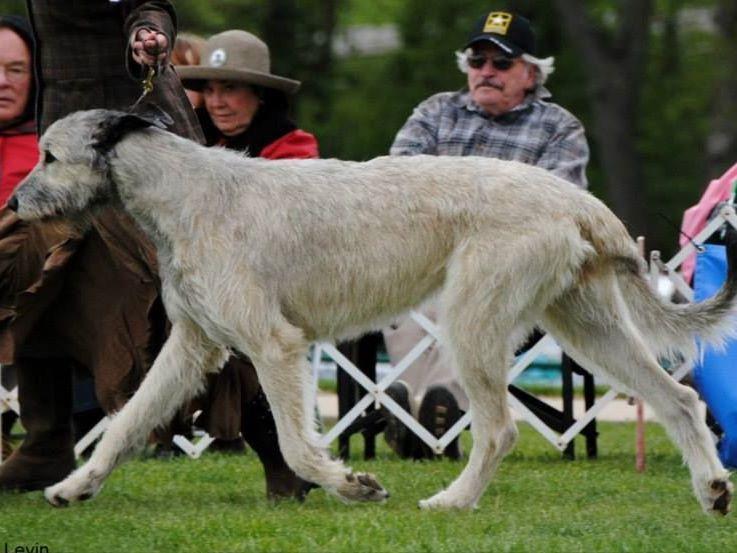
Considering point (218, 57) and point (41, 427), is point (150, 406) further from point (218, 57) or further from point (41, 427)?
point (218, 57)

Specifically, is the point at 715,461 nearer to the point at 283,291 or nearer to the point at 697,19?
the point at 283,291

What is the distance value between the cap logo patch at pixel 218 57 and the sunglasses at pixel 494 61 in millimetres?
1260

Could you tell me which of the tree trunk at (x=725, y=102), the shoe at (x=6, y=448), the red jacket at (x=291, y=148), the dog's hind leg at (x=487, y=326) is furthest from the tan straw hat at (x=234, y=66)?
the tree trunk at (x=725, y=102)

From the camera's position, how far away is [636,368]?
618 centimetres

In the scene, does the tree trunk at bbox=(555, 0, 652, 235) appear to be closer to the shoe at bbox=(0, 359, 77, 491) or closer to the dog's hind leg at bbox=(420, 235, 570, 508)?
the shoe at bbox=(0, 359, 77, 491)

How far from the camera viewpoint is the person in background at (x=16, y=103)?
23.0ft

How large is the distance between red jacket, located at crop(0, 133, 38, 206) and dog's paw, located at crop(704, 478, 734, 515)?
3.27 metres

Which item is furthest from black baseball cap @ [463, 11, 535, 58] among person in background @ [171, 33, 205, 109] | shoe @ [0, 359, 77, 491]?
shoe @ [0, 359, 77, 491]

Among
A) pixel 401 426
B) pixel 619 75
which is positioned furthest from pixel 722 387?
pixel 619 75

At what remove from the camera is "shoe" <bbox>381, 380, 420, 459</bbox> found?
8445 mm

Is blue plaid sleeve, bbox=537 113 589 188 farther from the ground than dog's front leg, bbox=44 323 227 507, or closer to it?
farther from the ground


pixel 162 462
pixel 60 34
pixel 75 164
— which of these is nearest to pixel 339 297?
pixel 75 164

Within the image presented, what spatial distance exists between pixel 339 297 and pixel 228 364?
62 cm

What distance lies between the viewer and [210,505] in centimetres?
648
